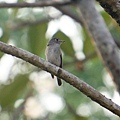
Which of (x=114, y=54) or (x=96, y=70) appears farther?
(x=96, y=70)

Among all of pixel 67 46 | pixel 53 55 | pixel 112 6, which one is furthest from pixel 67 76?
pixel 67 46

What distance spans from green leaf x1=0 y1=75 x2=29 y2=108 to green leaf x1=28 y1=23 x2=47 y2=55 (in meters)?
0.23

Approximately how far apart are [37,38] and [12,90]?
1.21ft

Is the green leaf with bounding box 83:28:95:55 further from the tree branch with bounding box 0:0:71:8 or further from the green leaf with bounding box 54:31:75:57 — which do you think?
the tree branch with bounding box 0:0:71:8

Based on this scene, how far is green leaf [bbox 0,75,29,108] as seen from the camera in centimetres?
267

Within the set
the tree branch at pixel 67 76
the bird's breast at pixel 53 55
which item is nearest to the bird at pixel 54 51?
the bird's breast at pixel 53 55

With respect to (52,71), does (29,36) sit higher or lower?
lower

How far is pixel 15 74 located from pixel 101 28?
0.53m

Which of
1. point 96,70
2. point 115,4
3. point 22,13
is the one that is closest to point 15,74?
point 22,13

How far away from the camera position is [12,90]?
8.84 feet

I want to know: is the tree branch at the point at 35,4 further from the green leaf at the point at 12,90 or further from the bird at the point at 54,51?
the green leaf at the point at 12,90

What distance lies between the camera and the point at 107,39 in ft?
8.62

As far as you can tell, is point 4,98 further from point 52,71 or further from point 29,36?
point 52,71

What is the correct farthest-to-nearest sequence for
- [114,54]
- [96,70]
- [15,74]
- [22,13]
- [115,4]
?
[96,70] < [22,13] < [15,74] < [114,54] < [115,4]
